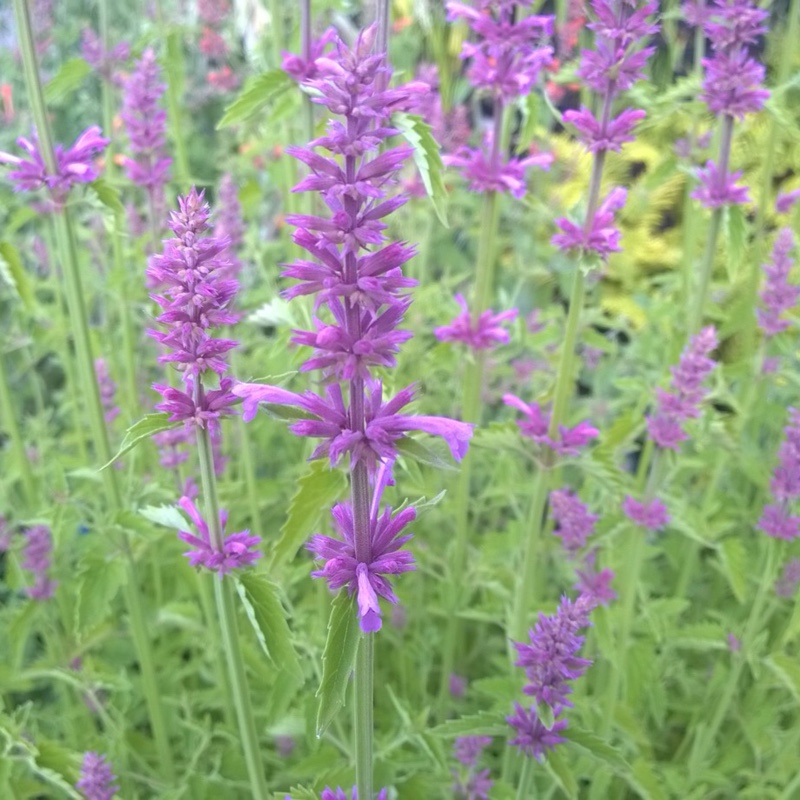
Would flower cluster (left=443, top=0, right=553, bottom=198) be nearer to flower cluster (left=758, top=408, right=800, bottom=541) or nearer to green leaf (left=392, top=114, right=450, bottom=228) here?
green leaf (left=392, top=114, right=450, bottom=228)

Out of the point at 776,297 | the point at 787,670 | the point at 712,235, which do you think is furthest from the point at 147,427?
the point at 776,297

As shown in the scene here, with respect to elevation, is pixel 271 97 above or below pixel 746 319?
above

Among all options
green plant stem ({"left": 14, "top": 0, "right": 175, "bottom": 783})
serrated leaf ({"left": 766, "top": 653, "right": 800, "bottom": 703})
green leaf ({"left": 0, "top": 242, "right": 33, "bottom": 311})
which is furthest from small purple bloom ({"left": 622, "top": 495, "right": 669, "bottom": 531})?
green leaf ({"left": 0, "top": 242, "right": 33, "bottom": 311})

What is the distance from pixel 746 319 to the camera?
366cm

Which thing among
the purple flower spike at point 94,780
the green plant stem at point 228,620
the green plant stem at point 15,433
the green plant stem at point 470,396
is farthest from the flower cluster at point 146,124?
the purple flower spike at point 94,780

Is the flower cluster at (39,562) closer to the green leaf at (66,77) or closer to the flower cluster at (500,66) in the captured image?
the green leaf at (66,77)

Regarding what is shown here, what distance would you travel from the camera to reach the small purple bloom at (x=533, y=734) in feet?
6.50

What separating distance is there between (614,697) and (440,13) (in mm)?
6873

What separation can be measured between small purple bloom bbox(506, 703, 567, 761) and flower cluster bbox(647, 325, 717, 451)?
97cm

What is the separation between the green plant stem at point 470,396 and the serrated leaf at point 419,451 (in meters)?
1.31

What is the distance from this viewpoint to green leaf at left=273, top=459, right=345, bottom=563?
1.78 meters

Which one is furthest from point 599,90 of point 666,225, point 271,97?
point 666,225

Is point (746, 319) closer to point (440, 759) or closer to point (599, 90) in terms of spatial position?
point (599, 90)

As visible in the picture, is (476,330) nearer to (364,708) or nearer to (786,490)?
(786,490)
